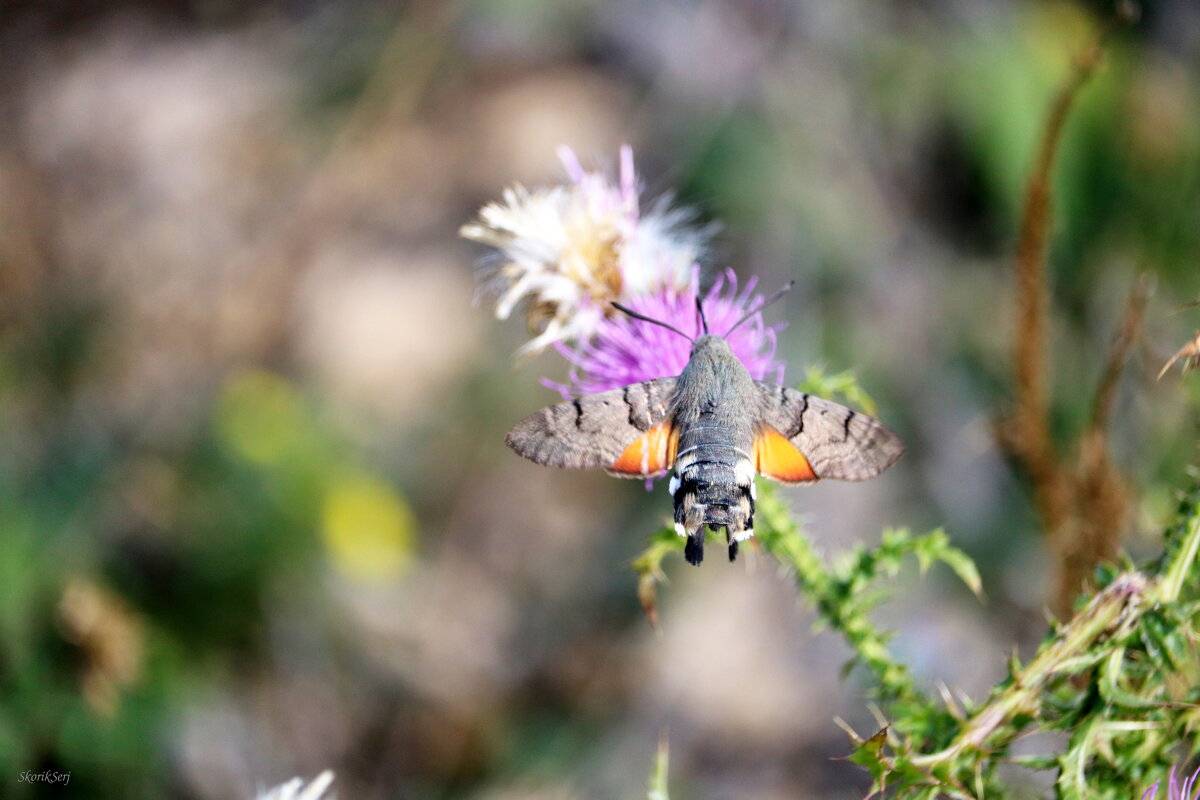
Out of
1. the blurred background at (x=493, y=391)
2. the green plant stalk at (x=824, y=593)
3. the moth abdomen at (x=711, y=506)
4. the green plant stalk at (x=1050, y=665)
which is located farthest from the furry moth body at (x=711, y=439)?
the blurred background at (x=493, y=391)

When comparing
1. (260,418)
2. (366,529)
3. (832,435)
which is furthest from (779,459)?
(260,418)

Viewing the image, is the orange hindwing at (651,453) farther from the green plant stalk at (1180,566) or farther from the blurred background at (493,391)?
the blurred background at (493,391)

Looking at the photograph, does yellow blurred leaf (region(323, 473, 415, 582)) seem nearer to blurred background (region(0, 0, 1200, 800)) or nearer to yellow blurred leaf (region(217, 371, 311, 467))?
blurred background (region(0, 0, 1200, 800))

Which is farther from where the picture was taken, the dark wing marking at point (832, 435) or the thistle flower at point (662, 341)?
the thistle flower at point (662, 341)

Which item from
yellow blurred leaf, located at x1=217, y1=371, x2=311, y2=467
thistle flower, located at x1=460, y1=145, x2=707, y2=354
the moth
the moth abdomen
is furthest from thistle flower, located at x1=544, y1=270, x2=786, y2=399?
yellow blurred leaf, located at x1=217, y1=371, x2=311, y2=467

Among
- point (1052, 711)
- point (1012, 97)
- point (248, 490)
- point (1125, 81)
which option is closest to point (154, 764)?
point (248, 490)

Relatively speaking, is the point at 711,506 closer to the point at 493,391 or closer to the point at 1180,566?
A: the point at 1180,566
